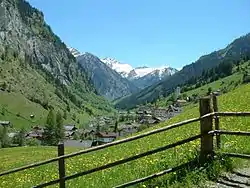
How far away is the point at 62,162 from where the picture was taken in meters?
12.8

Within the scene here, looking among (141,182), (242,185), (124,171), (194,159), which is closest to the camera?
(242,185)

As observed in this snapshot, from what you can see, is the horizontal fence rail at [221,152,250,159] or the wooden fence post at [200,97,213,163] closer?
the horizontal fence rail at [221,152,250,159]

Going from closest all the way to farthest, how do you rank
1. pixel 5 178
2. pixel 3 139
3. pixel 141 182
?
1. pixel 141 182
2. pixel 5 178
3. pixel 3 139

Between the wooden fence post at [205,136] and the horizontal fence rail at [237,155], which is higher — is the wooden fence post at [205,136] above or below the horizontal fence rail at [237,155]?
above

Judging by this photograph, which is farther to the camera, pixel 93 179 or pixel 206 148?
pixel 93 179

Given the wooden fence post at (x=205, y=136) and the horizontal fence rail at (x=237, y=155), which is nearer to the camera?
the horizontal fence rail at (x=237, y=155)

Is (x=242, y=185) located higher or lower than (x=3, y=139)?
higher

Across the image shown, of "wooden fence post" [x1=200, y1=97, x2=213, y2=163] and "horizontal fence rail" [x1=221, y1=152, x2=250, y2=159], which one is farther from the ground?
"wooden fence post" [x1=200, y1=97, x2=213, y2=163]

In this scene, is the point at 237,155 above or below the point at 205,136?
below

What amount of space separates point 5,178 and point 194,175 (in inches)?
652

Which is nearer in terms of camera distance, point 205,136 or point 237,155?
point 237,155

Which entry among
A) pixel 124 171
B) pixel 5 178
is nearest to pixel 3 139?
pixel 5 178

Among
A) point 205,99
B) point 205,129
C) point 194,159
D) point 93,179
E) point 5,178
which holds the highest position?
point 205,99

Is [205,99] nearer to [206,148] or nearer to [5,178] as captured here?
[206,148]
